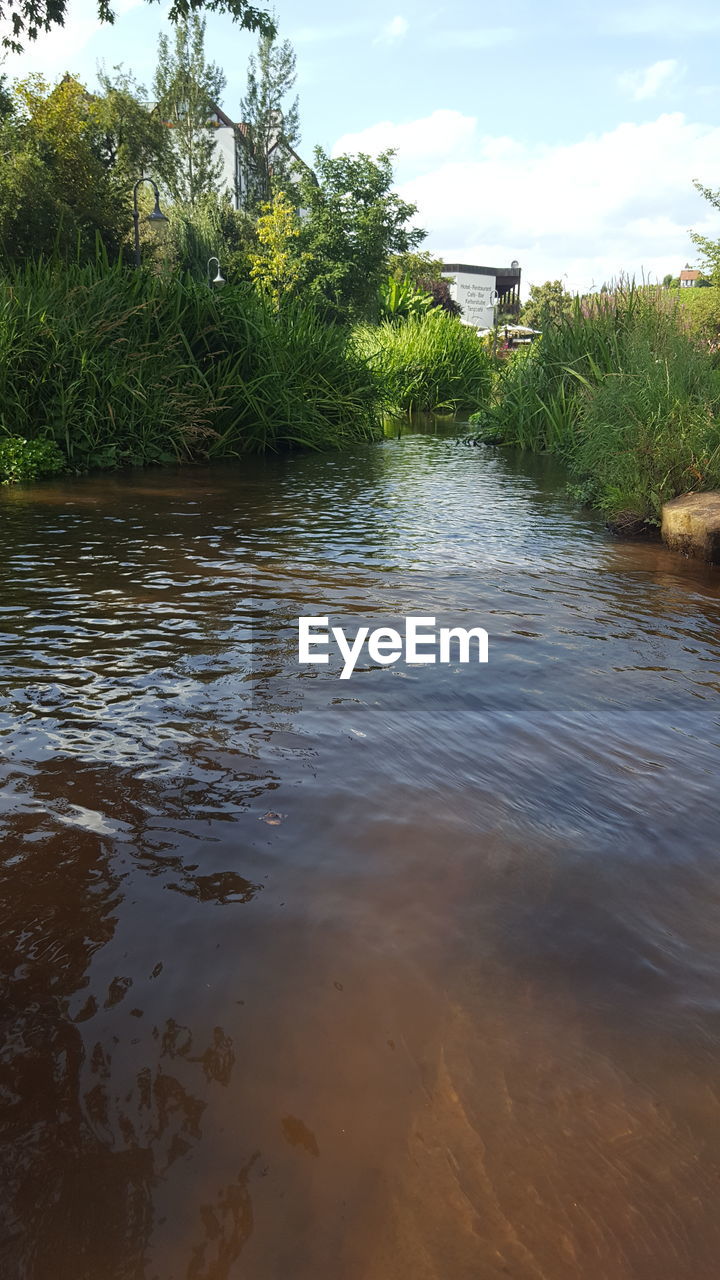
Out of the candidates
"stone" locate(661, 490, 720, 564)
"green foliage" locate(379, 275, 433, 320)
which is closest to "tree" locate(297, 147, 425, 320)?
"green foliage" locate(379, 275, 433, 320)

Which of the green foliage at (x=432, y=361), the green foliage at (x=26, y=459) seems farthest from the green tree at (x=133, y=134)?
the green foliage at (x=26, y=459)

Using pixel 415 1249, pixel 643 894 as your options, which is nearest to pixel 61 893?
pixel 415 1249

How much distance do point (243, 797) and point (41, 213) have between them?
2638cm

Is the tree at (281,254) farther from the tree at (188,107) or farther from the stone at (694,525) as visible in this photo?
the stone at (694,525)

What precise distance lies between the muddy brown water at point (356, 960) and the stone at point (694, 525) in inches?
75.0

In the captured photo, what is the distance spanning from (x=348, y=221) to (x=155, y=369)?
2638cm

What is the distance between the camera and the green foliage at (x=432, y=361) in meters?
18.4

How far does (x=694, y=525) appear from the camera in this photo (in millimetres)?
5914

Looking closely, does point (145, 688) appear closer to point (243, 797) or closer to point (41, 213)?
point (243, 797)

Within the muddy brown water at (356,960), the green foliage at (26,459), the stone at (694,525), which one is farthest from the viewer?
the green foliage at (26,459)

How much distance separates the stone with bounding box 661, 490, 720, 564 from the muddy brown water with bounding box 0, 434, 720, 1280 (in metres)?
1.90

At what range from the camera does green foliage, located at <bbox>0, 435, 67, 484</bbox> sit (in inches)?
340

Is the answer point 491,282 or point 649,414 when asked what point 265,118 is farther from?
point 649,414

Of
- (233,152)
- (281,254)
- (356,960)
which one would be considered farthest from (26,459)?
(233,152)
